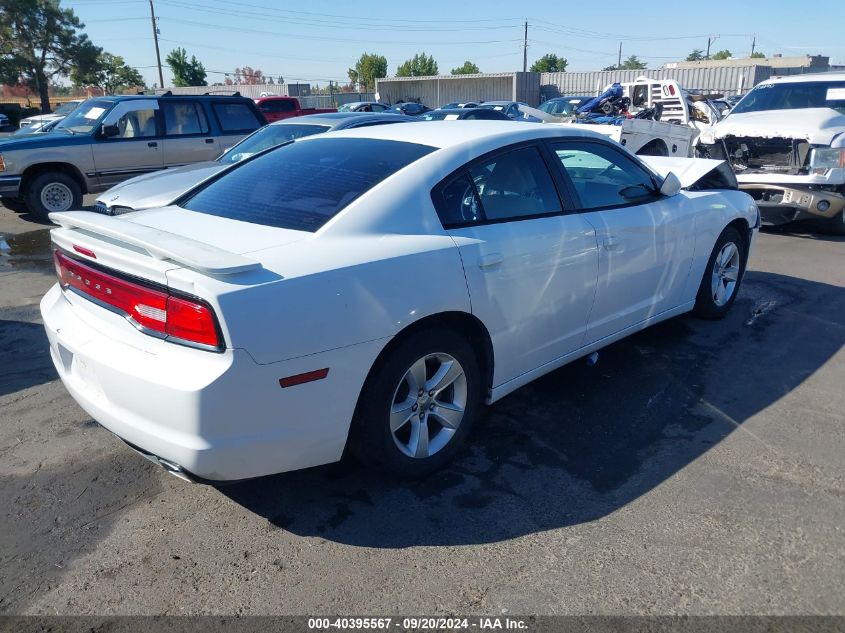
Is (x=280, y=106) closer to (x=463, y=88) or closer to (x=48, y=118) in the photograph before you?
(x=48, y=118)

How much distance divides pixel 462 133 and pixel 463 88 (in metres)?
47.1

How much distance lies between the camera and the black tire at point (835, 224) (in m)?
8.72

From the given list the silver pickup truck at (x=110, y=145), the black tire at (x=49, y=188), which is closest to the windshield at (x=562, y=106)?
the silver pickup truck at (x=110, y=145)

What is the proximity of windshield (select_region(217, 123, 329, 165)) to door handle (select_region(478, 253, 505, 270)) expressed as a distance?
580 centimetres

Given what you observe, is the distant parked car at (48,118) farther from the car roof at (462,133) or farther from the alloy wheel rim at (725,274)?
the alloy wheel rim at (725,274)

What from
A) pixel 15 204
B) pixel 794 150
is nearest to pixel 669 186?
pixel 794 150

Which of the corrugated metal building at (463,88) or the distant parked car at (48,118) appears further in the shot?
the corrugated metal building at (463,88)

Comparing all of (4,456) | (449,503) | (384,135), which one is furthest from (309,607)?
(384,135)

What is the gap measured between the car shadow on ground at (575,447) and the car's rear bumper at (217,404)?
0.42 metres

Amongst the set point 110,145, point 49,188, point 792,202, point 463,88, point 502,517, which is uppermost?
point 463,88

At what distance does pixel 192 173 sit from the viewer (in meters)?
7.67

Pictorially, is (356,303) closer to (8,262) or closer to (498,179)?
(498,179)

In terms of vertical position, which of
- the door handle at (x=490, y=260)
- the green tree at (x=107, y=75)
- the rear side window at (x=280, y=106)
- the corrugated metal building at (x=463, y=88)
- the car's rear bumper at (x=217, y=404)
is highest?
the green tree at (x=107, y=75)

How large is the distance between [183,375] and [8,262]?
22.5 feet
